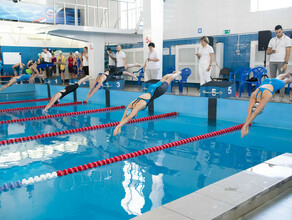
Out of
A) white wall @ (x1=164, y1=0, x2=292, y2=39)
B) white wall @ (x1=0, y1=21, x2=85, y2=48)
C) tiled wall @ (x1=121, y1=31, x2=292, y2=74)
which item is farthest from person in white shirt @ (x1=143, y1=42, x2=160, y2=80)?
white wall @ (x1=0, y1=21, x2=85, y2=48)

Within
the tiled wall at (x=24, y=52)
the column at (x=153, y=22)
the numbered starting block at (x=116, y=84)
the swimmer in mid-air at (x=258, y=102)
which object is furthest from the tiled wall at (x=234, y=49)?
the tiled wall at (x=24, y=52)

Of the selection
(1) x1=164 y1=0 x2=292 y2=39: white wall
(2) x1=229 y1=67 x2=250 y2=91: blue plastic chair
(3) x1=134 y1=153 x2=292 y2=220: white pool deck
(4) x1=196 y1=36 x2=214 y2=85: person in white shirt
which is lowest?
(3) x1=134 y1=153 x2=292 y2=220: white pool deck

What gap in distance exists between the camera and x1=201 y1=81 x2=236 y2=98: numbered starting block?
6.59 metres

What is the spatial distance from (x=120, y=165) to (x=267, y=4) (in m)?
8.07

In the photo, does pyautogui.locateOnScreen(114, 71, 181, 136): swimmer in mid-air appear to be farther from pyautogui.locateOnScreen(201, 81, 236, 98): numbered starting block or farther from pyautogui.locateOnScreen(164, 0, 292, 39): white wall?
pyautogui.locateOnScreen(164, 0, 292, 39): white wall

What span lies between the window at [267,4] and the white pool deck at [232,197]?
766cm

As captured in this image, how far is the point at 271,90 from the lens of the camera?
3725 mm

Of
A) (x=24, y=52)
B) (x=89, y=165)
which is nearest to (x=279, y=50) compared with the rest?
(x=89, y=165)

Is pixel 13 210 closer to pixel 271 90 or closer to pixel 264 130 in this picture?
pixel 271 90

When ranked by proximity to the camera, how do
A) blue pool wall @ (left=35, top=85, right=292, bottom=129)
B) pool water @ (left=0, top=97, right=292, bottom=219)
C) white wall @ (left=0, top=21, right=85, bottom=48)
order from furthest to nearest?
white wall @ (left=0, top=21, right=85, bottom=48), blue pool wall @ (left=35, top=85, right=292, bottom=129), pool water @ (left=0, top=97, right=292, bottom=219)

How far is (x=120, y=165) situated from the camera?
373cm

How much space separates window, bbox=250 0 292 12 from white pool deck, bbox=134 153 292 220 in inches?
301

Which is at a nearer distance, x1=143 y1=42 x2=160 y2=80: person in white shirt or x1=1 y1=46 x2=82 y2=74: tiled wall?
x1=143 y1=42 x2=160 y2=80: person in white shirt

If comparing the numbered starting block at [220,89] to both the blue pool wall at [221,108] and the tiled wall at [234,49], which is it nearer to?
the blue pool wall at [221,108]
